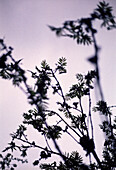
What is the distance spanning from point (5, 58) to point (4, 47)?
207mm

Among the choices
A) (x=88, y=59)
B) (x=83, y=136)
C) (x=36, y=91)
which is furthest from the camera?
(x=83, y=136)

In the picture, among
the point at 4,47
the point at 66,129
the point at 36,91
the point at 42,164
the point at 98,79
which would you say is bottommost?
the point at 42,164

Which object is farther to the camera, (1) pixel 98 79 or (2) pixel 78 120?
(2) pixel 78 120

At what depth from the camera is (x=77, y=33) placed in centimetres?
217

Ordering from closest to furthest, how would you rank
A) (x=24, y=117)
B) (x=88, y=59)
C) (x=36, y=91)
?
1. (x=88, y=59)
2. (x=36, y=91)
3. (x=24, y=117)

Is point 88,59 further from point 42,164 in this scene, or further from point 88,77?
point 42,164

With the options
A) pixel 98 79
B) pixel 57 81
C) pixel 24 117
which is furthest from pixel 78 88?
pixel 98 79

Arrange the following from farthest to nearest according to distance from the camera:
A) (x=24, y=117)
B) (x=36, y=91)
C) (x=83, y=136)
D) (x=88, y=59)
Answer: (x=24, y=117), (x=83, y=136), (x=36, y=91), (x=88, y=59)

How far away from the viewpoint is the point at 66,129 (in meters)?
3.14

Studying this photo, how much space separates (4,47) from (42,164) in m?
2.91

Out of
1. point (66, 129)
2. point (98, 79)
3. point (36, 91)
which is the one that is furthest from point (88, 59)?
point (66, 129)

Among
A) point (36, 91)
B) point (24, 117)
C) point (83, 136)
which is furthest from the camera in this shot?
point (24, 117)

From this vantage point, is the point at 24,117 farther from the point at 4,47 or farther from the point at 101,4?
the point at 101,4

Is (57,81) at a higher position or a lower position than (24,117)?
higher
